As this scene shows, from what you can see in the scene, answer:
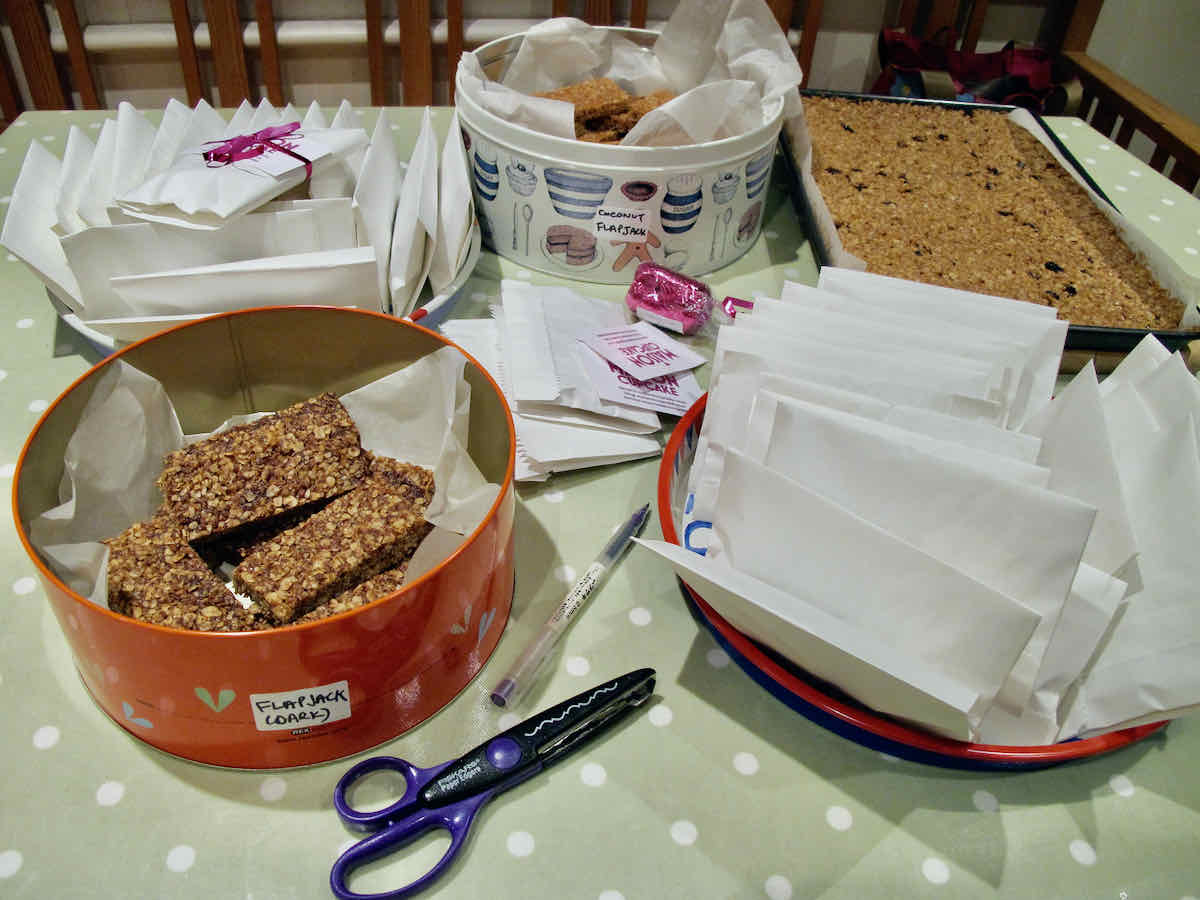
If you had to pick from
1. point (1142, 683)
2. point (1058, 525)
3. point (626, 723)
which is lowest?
Answer: point (626, 723)

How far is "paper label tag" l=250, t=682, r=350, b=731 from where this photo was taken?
514 mm

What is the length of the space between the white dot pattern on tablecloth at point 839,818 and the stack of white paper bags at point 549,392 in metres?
0.37

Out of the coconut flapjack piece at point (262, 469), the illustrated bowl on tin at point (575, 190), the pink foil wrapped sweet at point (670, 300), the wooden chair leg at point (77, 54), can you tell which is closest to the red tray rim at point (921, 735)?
the coconut flapjack piece at point (262, 469)

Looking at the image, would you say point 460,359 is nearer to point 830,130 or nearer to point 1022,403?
point 1022,403

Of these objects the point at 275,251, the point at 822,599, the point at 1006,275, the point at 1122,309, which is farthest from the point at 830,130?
the point at 822,599

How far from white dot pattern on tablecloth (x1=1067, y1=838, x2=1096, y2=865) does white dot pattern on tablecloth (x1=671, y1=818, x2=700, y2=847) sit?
246mm

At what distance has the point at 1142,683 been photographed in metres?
0.54

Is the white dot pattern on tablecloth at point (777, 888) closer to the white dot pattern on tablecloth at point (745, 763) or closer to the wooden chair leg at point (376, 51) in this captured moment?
the white dot pattern on tablecloth at point (745, 763)

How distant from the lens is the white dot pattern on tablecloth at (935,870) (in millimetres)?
539

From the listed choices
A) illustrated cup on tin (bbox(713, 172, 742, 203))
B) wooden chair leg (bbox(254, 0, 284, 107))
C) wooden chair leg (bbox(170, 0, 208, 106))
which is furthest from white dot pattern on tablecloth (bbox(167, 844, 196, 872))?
wooden chair leg (bbox(254, 0, 284, 107))

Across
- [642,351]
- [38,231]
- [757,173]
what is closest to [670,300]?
[642,351]

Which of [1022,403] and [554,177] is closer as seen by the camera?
[1022,403]

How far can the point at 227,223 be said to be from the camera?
2.63 ft

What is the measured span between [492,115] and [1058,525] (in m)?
0.75
